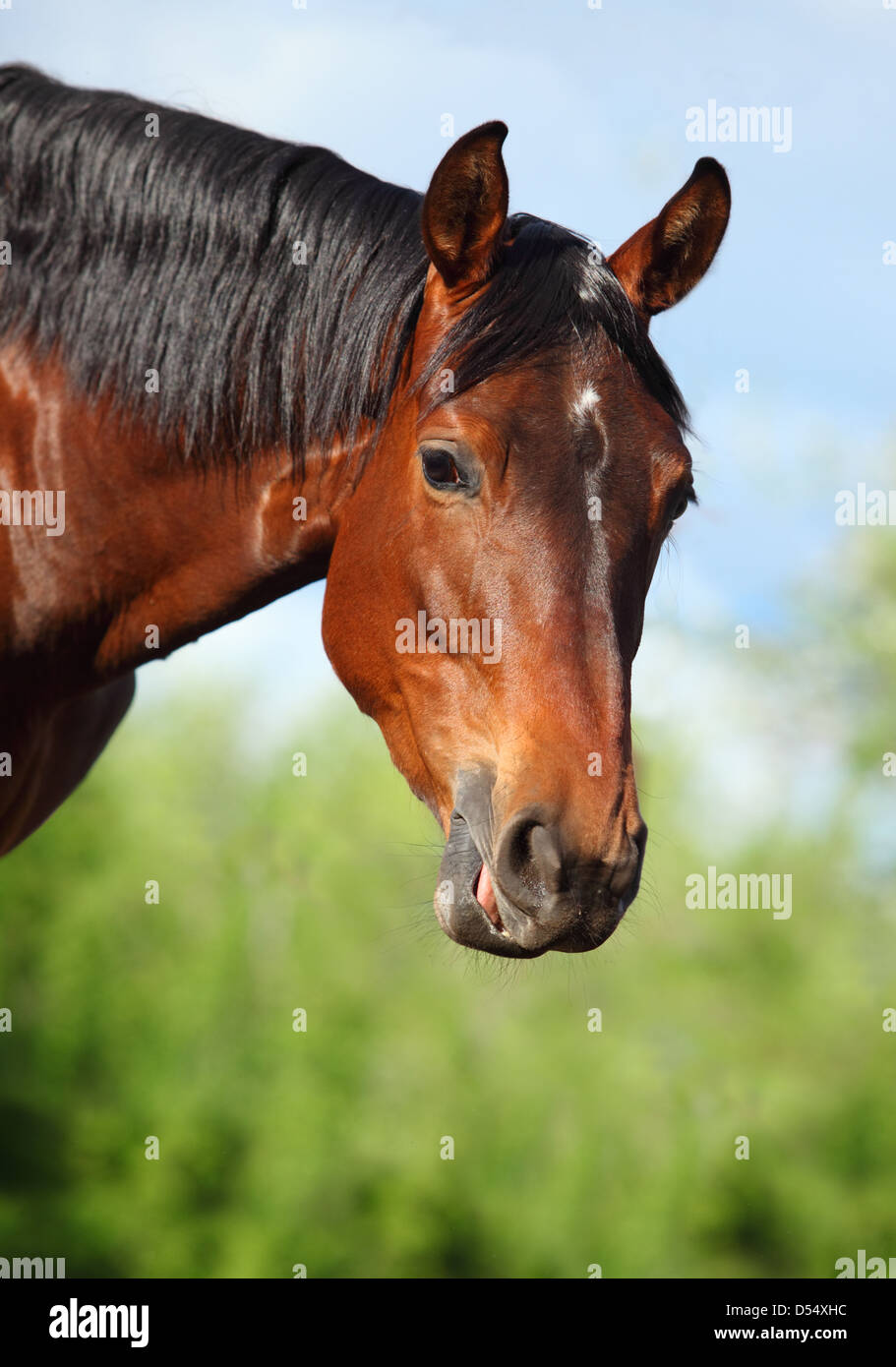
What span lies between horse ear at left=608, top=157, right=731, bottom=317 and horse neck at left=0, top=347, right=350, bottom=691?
923mm

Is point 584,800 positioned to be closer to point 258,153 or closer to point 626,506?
point 626,506

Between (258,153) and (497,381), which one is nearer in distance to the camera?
(497,381)

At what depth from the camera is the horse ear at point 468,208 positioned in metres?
3.00

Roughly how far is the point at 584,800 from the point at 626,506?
0.72 meters

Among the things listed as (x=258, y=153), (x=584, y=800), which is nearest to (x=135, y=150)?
(x=258, y=153)

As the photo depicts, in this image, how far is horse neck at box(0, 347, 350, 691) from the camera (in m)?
3.24

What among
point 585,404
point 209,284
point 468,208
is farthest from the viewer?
point 209,284

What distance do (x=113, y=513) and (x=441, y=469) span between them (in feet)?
2.84

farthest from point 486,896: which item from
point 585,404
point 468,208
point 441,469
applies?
point 468,208

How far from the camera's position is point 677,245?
3408 mm

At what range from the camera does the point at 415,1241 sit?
26.8 meters

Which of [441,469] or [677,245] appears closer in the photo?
[441,469]

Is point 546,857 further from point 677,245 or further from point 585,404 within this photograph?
point 677,245

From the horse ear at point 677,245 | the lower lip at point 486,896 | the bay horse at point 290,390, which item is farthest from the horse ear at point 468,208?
the lower lip at point 486,896
